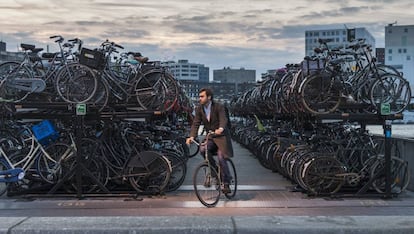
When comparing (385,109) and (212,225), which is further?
(385,109)

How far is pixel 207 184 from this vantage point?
7.91 meters

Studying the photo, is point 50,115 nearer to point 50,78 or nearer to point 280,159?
point 50,78

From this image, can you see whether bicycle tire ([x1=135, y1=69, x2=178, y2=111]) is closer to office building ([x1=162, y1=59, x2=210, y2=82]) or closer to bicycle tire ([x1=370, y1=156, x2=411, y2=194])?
bicycle tire ([x1=370, y1=156, x2=411, y2=194])

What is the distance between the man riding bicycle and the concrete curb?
2318 mm

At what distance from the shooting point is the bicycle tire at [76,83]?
8.52 metres

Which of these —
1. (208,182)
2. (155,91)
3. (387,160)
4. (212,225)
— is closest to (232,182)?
(208,182)

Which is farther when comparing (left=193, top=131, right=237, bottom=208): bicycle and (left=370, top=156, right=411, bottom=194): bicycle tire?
(left=370, top=156, right=411, bottom=194): bicycle tire

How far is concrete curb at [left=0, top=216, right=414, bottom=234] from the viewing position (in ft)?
17.3

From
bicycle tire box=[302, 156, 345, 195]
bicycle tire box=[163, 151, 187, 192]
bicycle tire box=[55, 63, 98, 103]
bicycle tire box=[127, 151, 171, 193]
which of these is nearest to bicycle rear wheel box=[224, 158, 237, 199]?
bicycle tire box=[163, 151, 187, 192]

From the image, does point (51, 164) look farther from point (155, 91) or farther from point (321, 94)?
point (321, 94)

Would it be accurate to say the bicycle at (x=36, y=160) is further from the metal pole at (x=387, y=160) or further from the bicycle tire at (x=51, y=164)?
the metal pole at (x=387, y=160)

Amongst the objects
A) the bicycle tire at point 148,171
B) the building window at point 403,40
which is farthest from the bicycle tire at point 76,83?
the building window at point 403,40

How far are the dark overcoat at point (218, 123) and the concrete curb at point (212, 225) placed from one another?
2378mm

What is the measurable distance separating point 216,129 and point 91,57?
7.78 ft
